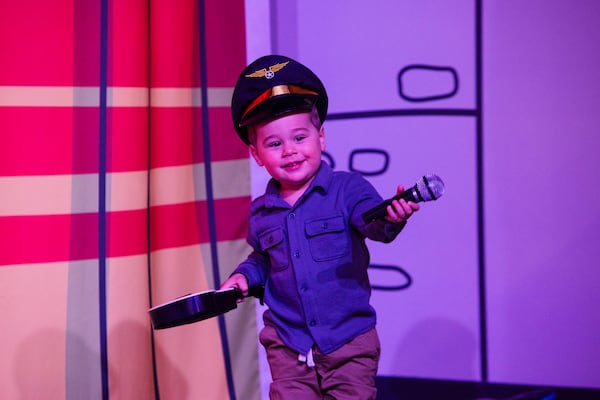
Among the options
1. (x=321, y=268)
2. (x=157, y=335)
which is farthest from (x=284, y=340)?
(x=157, y=335)

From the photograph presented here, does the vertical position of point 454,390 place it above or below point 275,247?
below

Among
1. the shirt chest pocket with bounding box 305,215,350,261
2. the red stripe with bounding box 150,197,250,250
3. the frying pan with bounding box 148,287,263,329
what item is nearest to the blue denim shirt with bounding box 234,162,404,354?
the shirt chest pocket with bounding box 305,215,350,261

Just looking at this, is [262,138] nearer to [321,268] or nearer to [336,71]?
[321,268]

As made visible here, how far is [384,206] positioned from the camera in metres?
0.90

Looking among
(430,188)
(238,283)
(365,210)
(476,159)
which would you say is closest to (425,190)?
(430,188)

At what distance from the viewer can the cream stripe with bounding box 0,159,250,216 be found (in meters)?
1.35

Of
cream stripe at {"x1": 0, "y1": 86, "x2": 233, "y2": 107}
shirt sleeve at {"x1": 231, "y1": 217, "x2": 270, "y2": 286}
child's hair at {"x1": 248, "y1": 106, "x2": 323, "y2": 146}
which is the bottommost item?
shirt sleeve at {"x1": 231, "y1": 217, "x2": 270, "y2": 286}

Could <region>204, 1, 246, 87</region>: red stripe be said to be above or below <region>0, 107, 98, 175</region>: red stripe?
above

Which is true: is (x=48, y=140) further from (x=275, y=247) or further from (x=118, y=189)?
(x=275, y=247)

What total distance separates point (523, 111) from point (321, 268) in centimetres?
69

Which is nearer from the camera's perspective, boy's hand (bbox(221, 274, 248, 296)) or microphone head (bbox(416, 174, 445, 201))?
microphone head (bbox(416, 174, 445, 201))

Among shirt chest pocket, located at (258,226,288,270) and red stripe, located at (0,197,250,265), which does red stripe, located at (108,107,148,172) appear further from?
shirt chest pocket, located at (258,226,288,270)

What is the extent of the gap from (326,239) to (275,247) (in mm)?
95

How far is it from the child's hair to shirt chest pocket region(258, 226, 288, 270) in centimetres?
16
